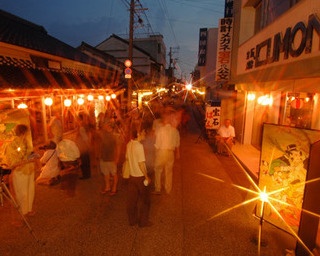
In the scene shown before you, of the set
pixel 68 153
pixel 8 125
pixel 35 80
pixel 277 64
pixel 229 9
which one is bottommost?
pixel 68 153

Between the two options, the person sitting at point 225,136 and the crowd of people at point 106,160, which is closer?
the crowd of people at point 106,160

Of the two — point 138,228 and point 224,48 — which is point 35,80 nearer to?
point 138,228

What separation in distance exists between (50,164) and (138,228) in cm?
352

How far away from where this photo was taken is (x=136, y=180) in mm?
5008

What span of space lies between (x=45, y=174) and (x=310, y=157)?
6.68 m

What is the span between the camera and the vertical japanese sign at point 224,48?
44.4 ft

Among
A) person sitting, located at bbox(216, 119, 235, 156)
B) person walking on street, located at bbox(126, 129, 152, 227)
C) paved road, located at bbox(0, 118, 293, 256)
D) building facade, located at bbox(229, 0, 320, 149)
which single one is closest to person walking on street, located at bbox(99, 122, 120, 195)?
paved road, located at bbox(0, 118, 293, 256)

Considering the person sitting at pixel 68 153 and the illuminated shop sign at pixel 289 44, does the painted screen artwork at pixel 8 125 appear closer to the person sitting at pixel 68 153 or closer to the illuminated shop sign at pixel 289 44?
the person sitting at pixel 68 153

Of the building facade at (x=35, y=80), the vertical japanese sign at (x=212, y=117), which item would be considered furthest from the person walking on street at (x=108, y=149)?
the vertical japanese sign at (x=212, y=117)

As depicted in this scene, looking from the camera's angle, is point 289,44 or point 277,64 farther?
point 277,64

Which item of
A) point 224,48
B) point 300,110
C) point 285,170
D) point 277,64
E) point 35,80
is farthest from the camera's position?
point 224,48

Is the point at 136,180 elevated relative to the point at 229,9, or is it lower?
lower

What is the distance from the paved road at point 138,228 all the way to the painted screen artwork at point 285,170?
73 centimetres

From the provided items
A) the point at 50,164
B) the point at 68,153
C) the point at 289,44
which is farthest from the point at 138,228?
the point at 289,44
